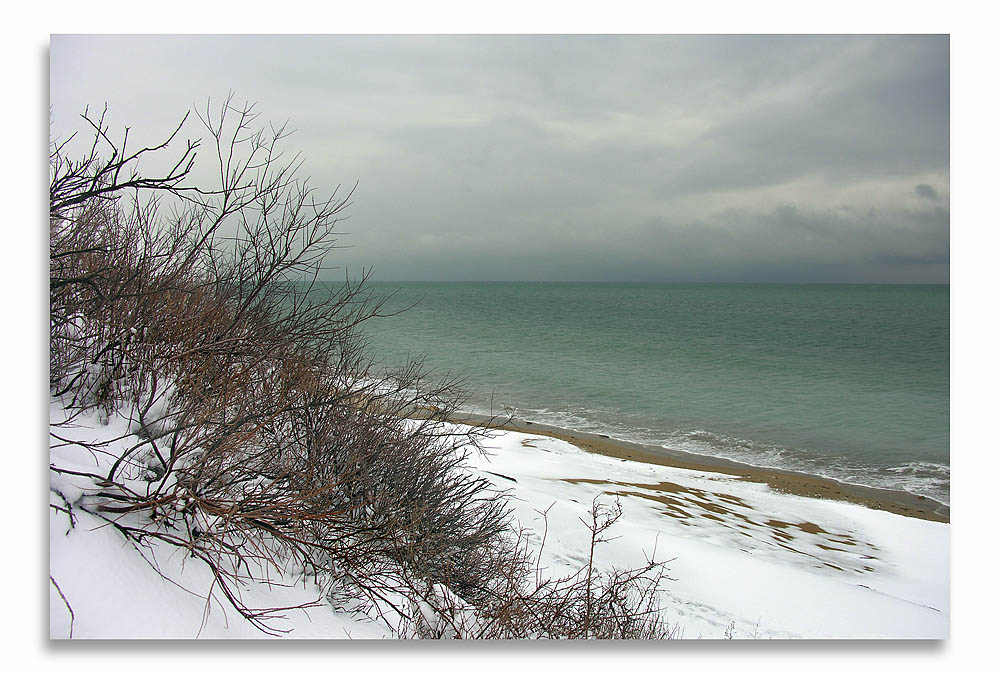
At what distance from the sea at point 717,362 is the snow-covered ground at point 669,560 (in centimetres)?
69

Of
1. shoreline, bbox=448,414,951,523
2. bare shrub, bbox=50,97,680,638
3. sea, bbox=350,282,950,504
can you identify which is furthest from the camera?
shoreline, bbox=448,414,951,523

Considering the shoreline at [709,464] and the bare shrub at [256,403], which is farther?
the shoreline at [709,464]

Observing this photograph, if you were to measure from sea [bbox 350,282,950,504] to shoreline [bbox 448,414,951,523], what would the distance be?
0.14 m

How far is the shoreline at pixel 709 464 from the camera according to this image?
6750mm

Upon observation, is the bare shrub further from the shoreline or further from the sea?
the shoreline

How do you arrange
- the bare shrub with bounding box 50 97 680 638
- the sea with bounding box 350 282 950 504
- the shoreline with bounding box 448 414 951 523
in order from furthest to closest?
the shoreline with bounding box 448 414 951 523 → the sea with bounding box 350 282 950 504 → the bare shrub with bounding box 50 97 680 638

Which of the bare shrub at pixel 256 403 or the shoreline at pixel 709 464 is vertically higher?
the bare shrub at pixel 256 403

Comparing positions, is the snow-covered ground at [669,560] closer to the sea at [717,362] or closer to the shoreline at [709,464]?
the shoreline at [709,464]

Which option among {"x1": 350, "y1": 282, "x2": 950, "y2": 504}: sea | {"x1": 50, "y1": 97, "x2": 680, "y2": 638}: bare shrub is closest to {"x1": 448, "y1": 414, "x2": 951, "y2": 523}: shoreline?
{"x1": 350, "y1": 282, "x2": 950, "y2": 504}: sea

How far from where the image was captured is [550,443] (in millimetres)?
8344

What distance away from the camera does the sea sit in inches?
184

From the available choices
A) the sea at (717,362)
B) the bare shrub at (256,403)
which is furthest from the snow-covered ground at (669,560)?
the sea at (717,362)

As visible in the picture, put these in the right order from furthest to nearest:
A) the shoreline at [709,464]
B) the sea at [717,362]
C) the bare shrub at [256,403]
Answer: the shoreline at [709,464], the sea at [717,362], the bare shrub at [256,403]
